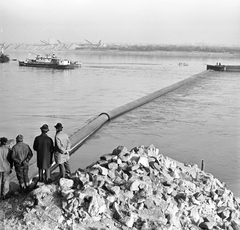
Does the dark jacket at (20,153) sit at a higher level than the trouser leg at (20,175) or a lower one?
higher

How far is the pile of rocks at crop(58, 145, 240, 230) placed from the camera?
514cm

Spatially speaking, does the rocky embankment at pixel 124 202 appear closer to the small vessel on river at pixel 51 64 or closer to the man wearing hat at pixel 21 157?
the man wearing hat at pixel 21 157

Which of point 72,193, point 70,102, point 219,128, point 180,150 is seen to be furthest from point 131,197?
point 70,102

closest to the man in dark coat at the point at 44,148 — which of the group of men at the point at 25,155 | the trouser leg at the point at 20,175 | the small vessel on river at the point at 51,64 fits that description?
the group of men at the point at 25,155

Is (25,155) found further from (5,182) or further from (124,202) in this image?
(124,202)

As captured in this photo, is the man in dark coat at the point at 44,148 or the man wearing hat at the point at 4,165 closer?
the man wearing hat at the point at 4,165

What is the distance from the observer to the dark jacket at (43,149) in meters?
5.98

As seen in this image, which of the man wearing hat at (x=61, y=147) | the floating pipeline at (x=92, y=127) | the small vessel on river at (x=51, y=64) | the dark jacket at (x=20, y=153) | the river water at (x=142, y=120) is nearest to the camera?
the dark jacket at (x=20, y=153)

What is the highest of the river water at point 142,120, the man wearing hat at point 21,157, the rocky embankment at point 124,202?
the man wearing hat at point 21,157

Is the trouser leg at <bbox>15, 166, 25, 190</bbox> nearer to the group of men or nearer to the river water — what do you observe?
the group of men

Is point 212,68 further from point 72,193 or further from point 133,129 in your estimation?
point 72,193

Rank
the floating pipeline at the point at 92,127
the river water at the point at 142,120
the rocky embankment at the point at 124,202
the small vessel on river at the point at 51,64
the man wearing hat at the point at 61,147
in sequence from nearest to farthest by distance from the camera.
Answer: the rocky embankment at the point at 124,202 < the man wearing hat at the point at 61,147 < the floating pipeline at the point at 92,127 < the river water at the point at 142,120 < the small vessel on river at the point at 51,64

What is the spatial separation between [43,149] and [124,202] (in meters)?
1.56

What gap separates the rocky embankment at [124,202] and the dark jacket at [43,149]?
0.61 m
